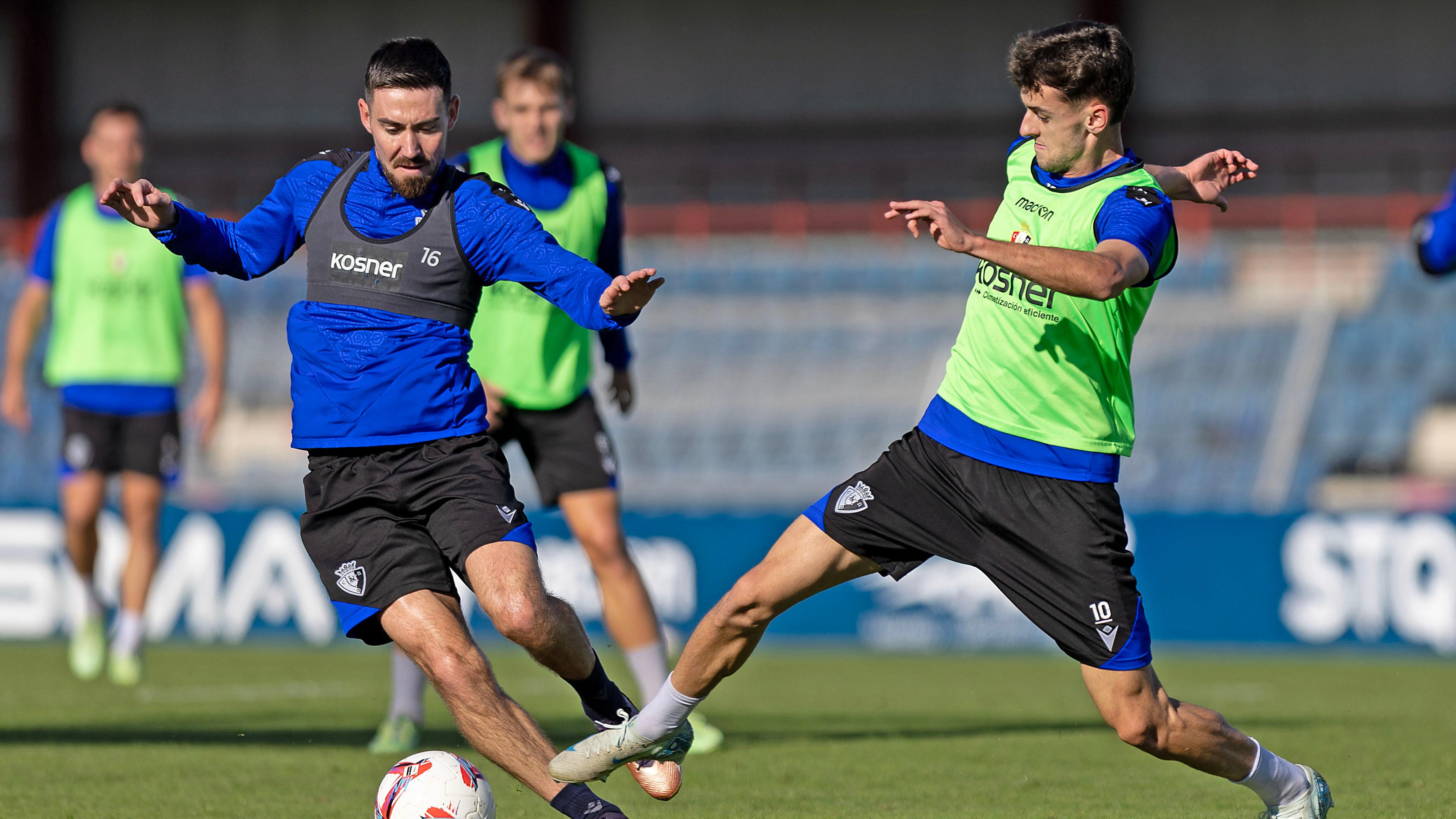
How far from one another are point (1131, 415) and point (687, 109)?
1964 cm

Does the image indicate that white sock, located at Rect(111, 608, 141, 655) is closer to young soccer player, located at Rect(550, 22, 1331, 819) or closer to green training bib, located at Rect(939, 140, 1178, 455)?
young soccer player, located at Rect(550, 22, 1331, 819)

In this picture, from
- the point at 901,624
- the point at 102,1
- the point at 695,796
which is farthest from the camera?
the point at 102,1

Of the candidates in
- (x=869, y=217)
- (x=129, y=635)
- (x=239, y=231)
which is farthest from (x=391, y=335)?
(x=869, y=217)

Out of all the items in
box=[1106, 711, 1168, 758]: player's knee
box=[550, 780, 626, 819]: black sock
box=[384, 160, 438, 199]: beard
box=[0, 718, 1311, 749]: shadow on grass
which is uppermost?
box=[384, 160, 438, 199]: beard

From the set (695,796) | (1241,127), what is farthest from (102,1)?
(695,796)

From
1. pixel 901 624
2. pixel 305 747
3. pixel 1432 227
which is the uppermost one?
pixel 1432 227

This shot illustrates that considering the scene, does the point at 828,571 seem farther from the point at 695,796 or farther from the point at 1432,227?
the point at 1432,227

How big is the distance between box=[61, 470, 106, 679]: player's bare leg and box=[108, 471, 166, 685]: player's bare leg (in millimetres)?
152

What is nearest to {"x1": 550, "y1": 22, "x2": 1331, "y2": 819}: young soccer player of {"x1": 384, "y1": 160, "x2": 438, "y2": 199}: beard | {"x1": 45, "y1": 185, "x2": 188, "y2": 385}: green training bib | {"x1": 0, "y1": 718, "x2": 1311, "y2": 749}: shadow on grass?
{"x1": 384, "y1": 160, "x2": 438, "y2": 199}: beard

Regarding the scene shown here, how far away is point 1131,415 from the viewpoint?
466 centimetres

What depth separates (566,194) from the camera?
22.2ft

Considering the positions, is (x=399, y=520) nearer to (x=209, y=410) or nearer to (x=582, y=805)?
(x=582, y=805)

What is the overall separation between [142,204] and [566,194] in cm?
244

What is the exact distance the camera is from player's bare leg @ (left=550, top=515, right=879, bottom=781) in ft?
15.2
